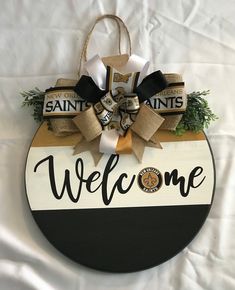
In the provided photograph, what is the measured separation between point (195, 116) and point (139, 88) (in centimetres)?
11

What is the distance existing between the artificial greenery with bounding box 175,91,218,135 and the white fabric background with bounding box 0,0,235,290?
42 millimetres

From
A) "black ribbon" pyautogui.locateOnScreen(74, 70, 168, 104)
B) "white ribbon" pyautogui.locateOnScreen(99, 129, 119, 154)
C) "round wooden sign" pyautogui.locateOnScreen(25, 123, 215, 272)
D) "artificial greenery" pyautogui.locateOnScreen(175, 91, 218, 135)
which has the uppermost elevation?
"black ribbon" pyautogui.locateOnScreen(74, 70, 168, 104)

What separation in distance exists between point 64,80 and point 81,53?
0.31 ft

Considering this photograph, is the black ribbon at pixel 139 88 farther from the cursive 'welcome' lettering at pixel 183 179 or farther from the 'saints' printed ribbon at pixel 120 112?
the cursive 'welcome' lettering at pixel 183 179

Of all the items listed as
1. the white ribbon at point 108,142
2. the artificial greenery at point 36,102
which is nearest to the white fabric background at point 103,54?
→ the artificial greenery at point 36,102

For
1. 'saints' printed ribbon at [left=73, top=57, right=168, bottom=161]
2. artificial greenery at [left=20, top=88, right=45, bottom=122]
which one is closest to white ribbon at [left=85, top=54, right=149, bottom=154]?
'saints' printed ribbon at [left=73, top=57, right=168, bottom=161]

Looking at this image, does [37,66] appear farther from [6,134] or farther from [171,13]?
[171,13]

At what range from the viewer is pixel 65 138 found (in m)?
0.81

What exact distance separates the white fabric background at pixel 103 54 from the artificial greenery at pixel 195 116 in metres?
0.04

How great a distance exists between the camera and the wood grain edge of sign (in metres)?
0.79

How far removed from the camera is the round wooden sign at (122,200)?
2.46ft

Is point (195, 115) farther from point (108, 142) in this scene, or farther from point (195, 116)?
point (108, 142)

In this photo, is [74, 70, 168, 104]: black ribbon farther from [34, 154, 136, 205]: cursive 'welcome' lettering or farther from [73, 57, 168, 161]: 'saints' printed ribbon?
[34, 154, 136, 205]: cursive 'welcome' lettering

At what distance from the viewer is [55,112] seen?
2.61ft
